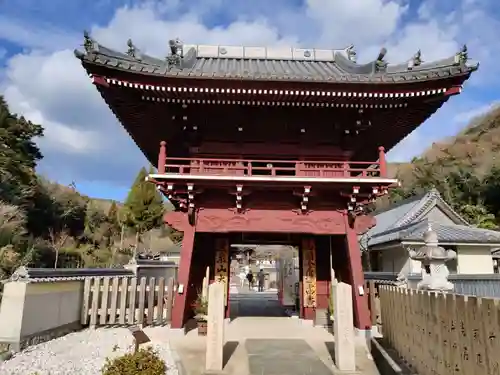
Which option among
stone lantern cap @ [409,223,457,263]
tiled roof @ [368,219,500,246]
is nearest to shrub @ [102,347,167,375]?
stone lantern cap @ [409,223,457,263]

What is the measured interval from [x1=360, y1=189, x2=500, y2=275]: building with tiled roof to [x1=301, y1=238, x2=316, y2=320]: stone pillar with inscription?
732 cm

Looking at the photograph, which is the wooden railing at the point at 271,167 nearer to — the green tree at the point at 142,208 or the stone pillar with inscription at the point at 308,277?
the stone pillar with inscription at the point at 308,277

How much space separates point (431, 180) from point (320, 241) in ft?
105

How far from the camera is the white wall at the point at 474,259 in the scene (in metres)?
19.8

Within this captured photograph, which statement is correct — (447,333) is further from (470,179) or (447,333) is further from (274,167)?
(470,179)

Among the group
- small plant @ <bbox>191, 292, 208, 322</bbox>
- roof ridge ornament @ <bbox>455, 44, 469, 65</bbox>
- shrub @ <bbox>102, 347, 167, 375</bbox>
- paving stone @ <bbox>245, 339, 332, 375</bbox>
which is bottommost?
paving stone @ <bbox>245, 339, 332, 375</bbox>

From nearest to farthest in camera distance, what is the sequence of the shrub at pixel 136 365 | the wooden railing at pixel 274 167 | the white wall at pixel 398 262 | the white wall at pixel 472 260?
the shrub at pixel 136 365, the wooden railing at pixel 274 167, the white wall at pixel 398 262, the white wall at pixel 472 260

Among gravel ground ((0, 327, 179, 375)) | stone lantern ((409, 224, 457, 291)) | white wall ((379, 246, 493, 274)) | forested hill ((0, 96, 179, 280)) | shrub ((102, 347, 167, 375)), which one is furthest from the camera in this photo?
forested hill ((0, 96, 179, 280))

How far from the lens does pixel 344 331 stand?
7113mm

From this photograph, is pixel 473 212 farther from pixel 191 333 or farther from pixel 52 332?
pixel 52 332

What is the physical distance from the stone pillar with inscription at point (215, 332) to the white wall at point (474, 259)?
687 inches

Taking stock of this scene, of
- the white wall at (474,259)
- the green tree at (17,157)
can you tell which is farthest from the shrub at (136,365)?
the green tree at (17,157)

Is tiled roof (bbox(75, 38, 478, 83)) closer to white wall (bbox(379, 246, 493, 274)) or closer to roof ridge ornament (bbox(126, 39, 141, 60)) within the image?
roof ridge ornament (bbox(126, 39, 141, 60))

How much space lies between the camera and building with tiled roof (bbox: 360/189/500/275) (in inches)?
745
